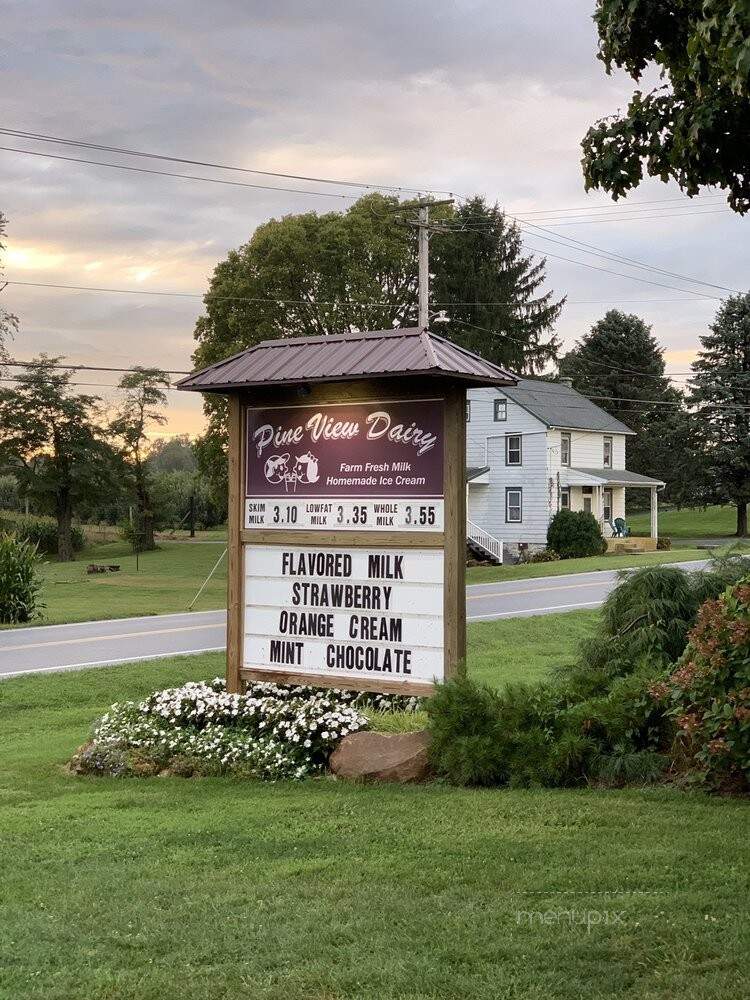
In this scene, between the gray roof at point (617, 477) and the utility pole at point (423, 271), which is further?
the gray roof at point (617, 477)

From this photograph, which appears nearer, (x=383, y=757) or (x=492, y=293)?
(x=383, y=757)

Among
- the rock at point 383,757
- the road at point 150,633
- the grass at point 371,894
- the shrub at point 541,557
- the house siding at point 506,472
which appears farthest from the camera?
the house siding at point 506,472

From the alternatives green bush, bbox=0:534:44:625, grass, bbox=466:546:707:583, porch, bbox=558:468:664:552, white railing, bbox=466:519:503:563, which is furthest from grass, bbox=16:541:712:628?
white railing, bbox=466:519:503:563

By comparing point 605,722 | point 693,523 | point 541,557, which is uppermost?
point 693,523

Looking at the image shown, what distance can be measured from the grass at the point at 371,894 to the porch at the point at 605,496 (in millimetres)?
43489

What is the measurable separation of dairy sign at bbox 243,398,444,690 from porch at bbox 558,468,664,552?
4082 cm

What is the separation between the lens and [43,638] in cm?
2147

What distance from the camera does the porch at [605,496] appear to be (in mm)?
50031

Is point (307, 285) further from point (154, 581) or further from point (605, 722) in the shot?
point (605, 722)

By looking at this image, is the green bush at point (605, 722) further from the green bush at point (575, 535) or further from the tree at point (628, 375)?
the tree at point (628, 375)

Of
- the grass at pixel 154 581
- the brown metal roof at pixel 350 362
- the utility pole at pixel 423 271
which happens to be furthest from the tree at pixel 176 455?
the brown metal roof at pixel 350 362

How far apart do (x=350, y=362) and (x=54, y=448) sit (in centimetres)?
5492

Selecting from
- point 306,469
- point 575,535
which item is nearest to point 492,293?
point 575,535

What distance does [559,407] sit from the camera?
55.1 meters
